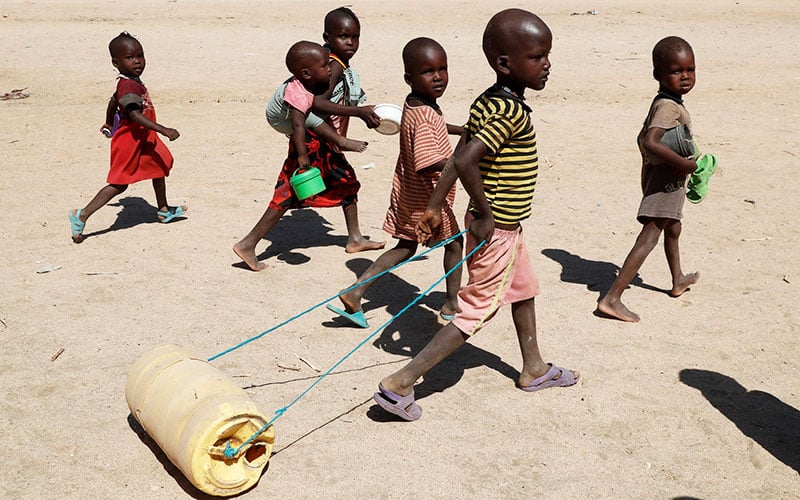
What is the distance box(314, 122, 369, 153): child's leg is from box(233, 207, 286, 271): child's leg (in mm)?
613

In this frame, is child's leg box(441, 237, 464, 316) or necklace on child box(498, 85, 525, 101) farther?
child's leg box(441, 237, 464, 316)

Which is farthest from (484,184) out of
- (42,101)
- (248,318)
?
(42,101)

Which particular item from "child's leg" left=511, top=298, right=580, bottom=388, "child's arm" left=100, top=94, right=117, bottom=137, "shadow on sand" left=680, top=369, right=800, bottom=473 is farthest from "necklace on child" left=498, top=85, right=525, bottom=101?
"child's arm" left=100, top=94, right=117, bottom=137

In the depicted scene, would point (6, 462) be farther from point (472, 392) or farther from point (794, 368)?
point (794, 368)

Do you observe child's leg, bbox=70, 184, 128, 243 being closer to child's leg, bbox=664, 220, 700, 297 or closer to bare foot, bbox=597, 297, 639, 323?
bare foot, bbox=597, 297, 639, 323

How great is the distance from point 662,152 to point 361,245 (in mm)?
2377

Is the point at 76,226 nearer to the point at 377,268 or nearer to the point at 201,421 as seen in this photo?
the point at 377,268

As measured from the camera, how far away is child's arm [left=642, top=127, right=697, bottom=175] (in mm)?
4980

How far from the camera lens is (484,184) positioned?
398 centimetres

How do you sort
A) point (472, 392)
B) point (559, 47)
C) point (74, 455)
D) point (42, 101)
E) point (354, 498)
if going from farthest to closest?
point (559, 47), point (42, 101), point (472, 392), point (74, 455), point (354, 498)

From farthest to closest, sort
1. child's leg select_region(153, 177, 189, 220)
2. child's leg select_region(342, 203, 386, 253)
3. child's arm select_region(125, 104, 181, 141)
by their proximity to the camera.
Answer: child's leg select_region(153, 177, 189, 220), child's leg select_region(342, 203, 386, 253), child's arm select_region(125, 104, 181, 141)

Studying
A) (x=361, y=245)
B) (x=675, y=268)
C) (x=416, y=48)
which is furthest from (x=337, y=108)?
(x=675, y=268)

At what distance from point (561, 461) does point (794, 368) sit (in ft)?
5.62

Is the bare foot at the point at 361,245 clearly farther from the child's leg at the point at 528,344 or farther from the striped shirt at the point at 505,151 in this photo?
the striped shirt at the point at 505,151
